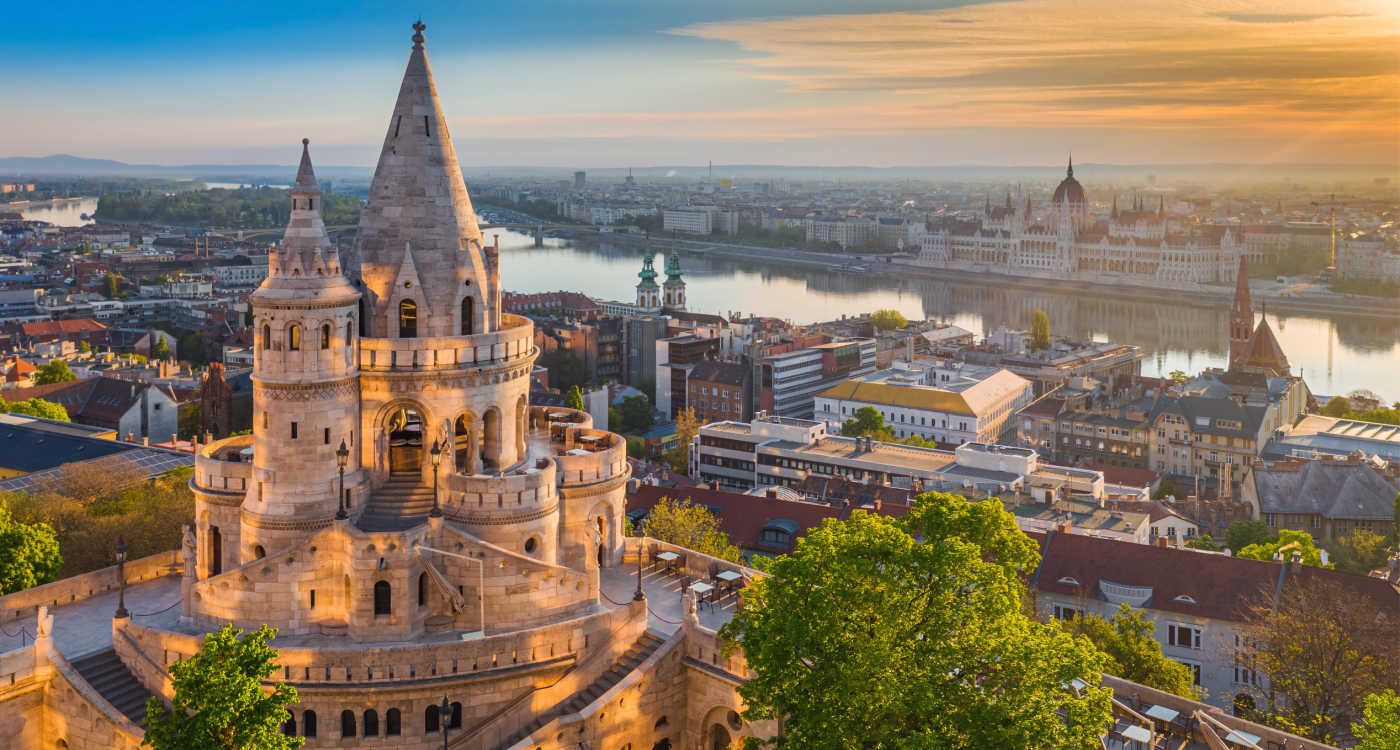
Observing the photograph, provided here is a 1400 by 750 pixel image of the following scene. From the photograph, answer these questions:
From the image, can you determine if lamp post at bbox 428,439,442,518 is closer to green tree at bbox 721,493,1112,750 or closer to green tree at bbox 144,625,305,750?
green tree at bbox 144,625,305,750

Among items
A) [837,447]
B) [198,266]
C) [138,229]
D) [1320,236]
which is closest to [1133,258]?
[1320,236]

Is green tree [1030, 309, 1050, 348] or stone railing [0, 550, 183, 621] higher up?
green tree [1030, 309, 1050, 348]

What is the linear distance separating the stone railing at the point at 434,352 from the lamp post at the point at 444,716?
197 inches

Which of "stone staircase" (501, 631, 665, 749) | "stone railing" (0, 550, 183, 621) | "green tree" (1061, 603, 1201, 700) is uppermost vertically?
"stone railing" (0, 550, 183, 621)

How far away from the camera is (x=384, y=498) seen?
20719 millimetres

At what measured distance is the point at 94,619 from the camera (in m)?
20.9

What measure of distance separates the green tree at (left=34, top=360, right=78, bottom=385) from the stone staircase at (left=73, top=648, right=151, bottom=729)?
130 feet

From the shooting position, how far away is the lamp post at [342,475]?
63.5ft

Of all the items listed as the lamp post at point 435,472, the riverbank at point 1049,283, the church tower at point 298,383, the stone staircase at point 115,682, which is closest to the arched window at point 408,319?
the church tower at point 298,383

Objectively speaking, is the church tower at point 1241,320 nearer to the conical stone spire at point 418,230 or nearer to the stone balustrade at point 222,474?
the conical stone spire at point 418,230

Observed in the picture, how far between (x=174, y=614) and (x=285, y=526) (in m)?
2.68

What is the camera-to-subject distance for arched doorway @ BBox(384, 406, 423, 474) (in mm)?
21844

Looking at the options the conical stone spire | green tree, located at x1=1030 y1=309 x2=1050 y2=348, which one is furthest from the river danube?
the conical stone spire

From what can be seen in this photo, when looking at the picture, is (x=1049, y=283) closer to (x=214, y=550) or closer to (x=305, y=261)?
(x=214, y=550)
